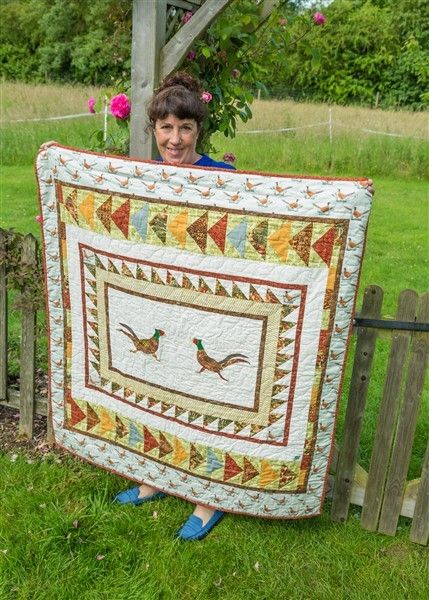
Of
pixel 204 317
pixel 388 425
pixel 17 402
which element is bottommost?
pixel 17 402

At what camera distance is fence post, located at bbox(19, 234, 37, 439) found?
3006mm

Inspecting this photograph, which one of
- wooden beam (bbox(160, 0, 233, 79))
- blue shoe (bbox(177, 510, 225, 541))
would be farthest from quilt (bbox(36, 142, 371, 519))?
wooden beam (bbox(160, 0, 233, 79))

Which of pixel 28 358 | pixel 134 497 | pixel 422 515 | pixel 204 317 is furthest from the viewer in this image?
pixel 28 358

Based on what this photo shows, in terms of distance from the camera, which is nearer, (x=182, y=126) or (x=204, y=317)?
(x=204, y=317)

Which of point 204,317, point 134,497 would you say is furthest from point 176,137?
point 134,497

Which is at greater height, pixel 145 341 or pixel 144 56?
pixel 144 56

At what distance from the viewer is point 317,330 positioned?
2.25 m

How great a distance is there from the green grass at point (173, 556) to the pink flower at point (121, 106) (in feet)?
6.15

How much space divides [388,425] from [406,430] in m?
0.08

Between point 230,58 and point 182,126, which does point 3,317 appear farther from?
point 230,58

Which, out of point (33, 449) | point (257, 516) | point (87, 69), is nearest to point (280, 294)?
point (257, 516)

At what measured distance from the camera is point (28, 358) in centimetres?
320

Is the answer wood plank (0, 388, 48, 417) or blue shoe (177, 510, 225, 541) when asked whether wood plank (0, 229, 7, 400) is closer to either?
wood plank (0, 388, 48, 417)

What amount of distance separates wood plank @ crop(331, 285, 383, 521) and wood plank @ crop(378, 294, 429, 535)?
0.16 m
